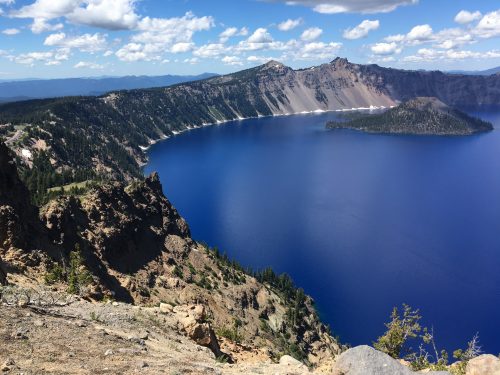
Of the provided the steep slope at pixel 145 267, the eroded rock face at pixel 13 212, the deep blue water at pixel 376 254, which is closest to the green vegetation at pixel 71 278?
the steep slope at pixel 145 267

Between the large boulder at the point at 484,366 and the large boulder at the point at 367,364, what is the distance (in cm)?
273

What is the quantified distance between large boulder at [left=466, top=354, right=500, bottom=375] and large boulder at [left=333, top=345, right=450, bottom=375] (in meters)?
2.73

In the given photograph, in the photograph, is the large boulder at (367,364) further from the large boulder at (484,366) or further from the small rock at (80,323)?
the small rock at (80,323)

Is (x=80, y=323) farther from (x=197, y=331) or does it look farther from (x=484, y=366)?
(x=484, y=366)

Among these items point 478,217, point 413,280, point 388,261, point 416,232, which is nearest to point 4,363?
point 413,280

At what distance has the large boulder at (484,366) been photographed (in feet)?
83.8

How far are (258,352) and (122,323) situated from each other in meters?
15.2

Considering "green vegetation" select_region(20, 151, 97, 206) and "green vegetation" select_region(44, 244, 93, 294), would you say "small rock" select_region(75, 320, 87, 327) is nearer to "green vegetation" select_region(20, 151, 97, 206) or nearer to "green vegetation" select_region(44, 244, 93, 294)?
"green vegetation" select_region(44, 244, 93, 294)

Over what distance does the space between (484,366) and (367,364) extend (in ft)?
23.5

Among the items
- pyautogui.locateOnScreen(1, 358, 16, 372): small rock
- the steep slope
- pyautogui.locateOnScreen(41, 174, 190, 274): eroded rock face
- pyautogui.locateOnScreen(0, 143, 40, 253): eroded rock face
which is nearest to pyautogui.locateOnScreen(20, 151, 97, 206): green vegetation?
pyautogui.locateOnScreen(41, 174, 190, 274): eroded rock face

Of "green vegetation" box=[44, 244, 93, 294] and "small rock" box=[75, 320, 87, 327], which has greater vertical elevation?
"small rock" box=[75, 320, 87, 327]

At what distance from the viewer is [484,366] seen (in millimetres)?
25922

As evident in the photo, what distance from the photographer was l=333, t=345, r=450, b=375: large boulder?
25.1 m

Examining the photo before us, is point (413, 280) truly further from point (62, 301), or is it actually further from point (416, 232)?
point (62, 301)
